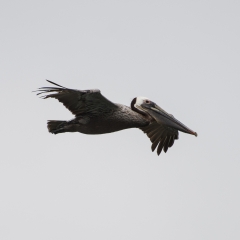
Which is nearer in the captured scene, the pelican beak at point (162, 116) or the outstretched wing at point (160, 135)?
the pelican beak at point (162, 116)

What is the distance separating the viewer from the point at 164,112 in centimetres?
1700

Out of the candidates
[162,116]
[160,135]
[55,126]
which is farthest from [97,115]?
[160,135]

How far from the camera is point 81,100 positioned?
50.7 ft

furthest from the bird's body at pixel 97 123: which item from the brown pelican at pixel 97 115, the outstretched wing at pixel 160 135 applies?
the outstretched wing at pixel 160 135

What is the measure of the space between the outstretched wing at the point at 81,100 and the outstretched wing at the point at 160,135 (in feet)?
7.82

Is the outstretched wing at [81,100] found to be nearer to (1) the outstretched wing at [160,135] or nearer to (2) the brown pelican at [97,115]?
(2) the brown pelican at [97,115]

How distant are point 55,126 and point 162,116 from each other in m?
2.59

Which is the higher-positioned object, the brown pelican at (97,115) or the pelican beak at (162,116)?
the pelican beak at (162,116)

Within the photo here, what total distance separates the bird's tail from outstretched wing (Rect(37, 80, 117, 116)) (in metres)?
0.38

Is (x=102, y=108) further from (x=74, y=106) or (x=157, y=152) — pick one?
(x=157, y=152)

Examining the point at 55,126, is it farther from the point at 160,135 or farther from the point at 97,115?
the point at 160,135

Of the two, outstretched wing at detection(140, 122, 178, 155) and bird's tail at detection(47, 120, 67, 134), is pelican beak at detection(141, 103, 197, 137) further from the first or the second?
bird's tail at detection(47, 120, 67, 134)

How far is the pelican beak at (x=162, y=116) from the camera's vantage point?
16734 millimetres

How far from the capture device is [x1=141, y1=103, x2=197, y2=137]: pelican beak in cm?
1673
